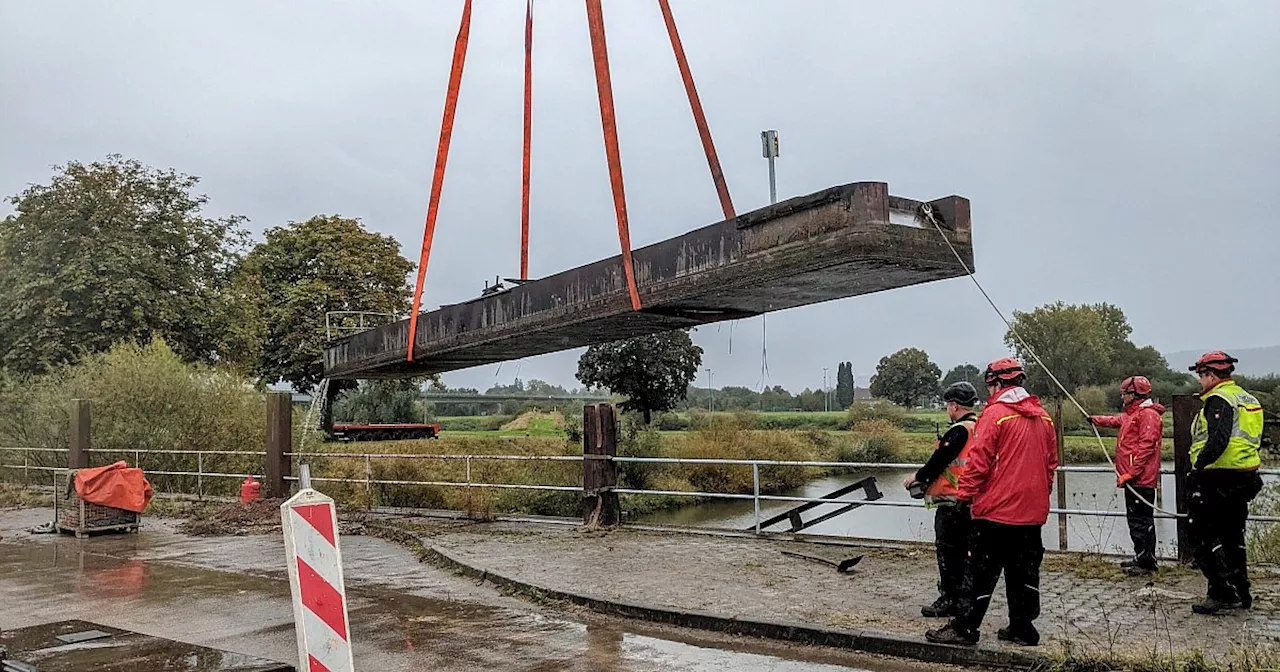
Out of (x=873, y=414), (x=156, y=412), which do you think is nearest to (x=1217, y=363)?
(x=156, y=412)

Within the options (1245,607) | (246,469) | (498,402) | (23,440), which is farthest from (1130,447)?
(498,402)

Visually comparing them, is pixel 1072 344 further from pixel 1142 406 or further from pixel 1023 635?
pixel 1023 635

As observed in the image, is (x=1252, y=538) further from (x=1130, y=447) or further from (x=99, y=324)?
(x=99, y=324)

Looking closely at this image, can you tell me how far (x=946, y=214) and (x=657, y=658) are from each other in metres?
3.26

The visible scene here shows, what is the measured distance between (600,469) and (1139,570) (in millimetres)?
6161

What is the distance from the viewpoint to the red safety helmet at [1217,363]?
23.3 ft

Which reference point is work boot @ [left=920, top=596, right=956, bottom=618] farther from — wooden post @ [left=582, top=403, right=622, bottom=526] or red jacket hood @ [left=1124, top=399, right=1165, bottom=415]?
wooden post @ [left=582, top=403, right=622, bottom=526]

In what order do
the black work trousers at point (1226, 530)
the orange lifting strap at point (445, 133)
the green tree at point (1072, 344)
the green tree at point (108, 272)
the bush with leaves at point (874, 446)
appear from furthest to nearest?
the bush with leaves at point (874, 446)
the green tree at point (1072, 344)
the green tree at point (108, 272)
the orange lifting strap at point (445, 133)
the black work trousers at point (1226, 530)

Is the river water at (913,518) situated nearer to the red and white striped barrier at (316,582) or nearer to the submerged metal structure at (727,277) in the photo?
the submerged metal structure at (727,277)

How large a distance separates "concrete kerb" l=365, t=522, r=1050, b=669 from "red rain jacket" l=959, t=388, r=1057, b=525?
2.57 ft

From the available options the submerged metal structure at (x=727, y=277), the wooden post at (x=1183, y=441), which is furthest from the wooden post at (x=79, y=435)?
the wooden post at (x=1183, y=441)

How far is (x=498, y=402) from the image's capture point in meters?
67.8

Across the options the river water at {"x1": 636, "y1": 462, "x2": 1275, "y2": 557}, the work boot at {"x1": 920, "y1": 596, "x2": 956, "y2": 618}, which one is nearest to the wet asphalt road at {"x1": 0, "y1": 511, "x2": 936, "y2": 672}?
the work boot at {"x1": 920, "y1": 596, "x2": 956, "y2": 618}

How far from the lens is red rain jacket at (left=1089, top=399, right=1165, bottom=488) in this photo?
8422 millimetres
